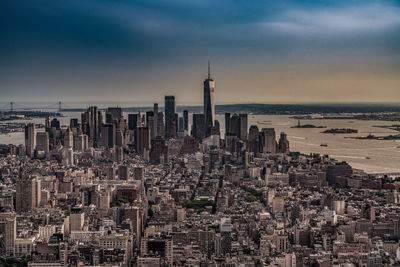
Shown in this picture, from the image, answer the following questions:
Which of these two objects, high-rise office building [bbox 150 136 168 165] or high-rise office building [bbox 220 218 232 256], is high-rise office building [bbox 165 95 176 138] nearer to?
high-rise office building [bbox 150 136 168 165]

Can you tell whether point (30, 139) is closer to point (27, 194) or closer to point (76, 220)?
point (27, 194)

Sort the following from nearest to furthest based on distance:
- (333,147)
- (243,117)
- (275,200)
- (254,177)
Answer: (275,200)
(254,177)
(333,147)
(243,117)

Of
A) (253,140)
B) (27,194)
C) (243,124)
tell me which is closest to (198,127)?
(243,124)

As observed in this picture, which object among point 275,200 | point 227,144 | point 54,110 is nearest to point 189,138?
point 227,144

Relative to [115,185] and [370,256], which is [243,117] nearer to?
[115,185]

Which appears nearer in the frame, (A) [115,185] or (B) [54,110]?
(A) [115,185]

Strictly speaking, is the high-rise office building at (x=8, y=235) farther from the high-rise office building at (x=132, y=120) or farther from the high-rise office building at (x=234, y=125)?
the high-rise office building at (x=132, y=120)

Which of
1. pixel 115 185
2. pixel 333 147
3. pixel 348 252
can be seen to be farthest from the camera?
pixel 333 147

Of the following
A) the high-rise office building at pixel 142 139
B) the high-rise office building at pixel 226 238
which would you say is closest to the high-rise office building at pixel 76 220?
the high-rise office building at pixel 226 238
